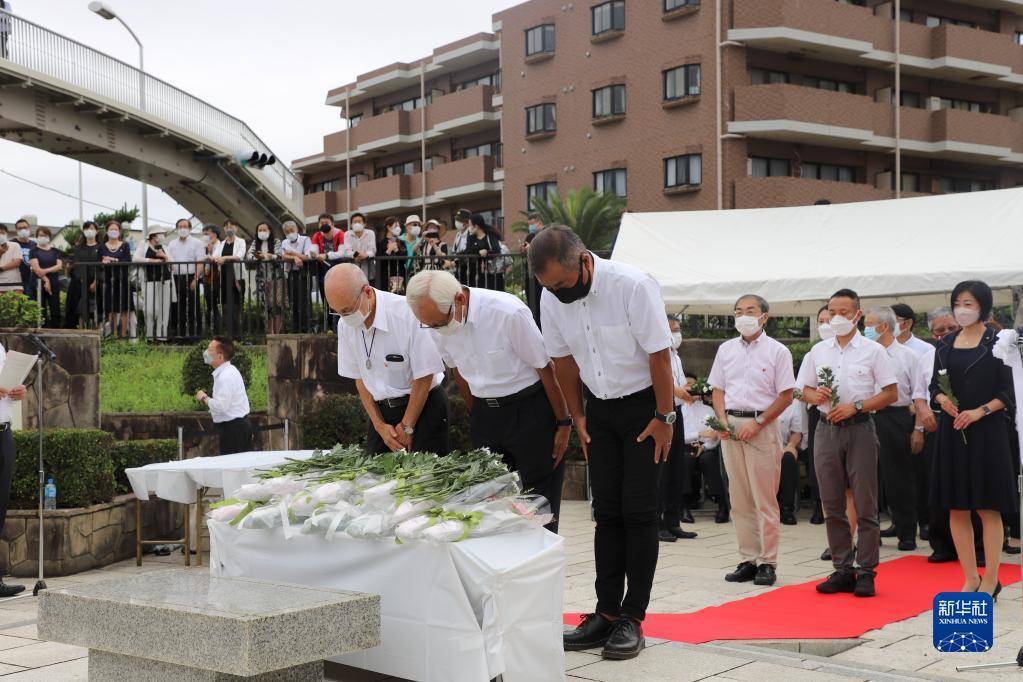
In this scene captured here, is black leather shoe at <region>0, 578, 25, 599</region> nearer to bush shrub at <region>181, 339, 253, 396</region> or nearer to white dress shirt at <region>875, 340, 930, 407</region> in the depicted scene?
bush shrub at <region>181, 339, 253, 396</region>

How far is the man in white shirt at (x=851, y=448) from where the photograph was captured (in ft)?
22.6

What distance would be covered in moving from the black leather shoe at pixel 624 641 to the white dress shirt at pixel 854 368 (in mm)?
2655

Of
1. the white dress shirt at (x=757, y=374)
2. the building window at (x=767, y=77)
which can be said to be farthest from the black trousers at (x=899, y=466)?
the building window at (x=767, y=77)

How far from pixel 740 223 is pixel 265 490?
A: 32.3 ft

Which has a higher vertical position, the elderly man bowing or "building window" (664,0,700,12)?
"building window" (664,0,700,12)

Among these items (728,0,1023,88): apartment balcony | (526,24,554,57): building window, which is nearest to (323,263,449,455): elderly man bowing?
(728,0,1023,88): apartment balcony

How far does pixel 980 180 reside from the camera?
116 feet

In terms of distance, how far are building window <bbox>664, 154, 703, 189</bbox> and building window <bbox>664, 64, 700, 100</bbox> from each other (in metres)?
1.87

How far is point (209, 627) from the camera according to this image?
360 cm

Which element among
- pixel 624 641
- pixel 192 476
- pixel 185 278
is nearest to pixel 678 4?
pixel 185 278

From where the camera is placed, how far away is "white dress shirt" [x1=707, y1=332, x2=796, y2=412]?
23.9 feet

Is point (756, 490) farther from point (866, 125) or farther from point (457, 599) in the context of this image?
point (866, 125)

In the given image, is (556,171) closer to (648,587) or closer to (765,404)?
(765,404)

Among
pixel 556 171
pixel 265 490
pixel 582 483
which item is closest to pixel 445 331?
pixel 265 490
